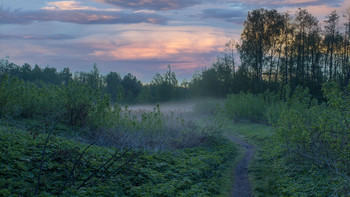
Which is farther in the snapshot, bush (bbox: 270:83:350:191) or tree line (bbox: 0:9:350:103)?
tree line (bbox: 0:9:350:103)

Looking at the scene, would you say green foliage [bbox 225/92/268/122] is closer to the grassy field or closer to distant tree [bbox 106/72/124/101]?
the grassy field

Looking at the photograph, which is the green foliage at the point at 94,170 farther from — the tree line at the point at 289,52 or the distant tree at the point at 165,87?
the distant tree at the point at 165,87

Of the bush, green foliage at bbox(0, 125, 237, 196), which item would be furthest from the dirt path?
the bush

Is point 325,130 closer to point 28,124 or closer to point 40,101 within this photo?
point 28,124

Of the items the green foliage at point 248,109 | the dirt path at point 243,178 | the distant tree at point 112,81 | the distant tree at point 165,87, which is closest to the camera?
the dirt path at point 243,178

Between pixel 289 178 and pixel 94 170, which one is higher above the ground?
pixel 94 170

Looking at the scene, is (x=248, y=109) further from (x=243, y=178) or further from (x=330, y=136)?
(x=330, y=136)

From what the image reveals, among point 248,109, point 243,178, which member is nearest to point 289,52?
point 248,109

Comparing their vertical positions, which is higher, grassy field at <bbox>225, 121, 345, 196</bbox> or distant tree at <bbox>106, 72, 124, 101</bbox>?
distant tree at <bbox>106, 72, 124, 101</bbox>

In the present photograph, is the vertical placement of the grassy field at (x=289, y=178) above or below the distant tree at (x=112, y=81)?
below

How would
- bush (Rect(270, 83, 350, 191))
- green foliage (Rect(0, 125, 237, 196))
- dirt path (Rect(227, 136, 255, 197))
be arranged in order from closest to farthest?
1. green foliage (Rect(0, 125, 237, 196))
2. bush (Rect(270, 83, 350, 191))
3. dirt path (Rect(227, 136, 255, 197))

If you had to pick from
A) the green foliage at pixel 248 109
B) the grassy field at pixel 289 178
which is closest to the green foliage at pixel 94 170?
the grassy field at pixel 289 178

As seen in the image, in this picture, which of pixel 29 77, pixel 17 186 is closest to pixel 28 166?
pixel 17 186

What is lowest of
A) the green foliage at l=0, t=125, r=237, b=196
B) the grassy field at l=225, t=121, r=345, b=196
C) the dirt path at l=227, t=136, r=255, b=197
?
the dirt path at l=227, t=136, r=255, b=197
